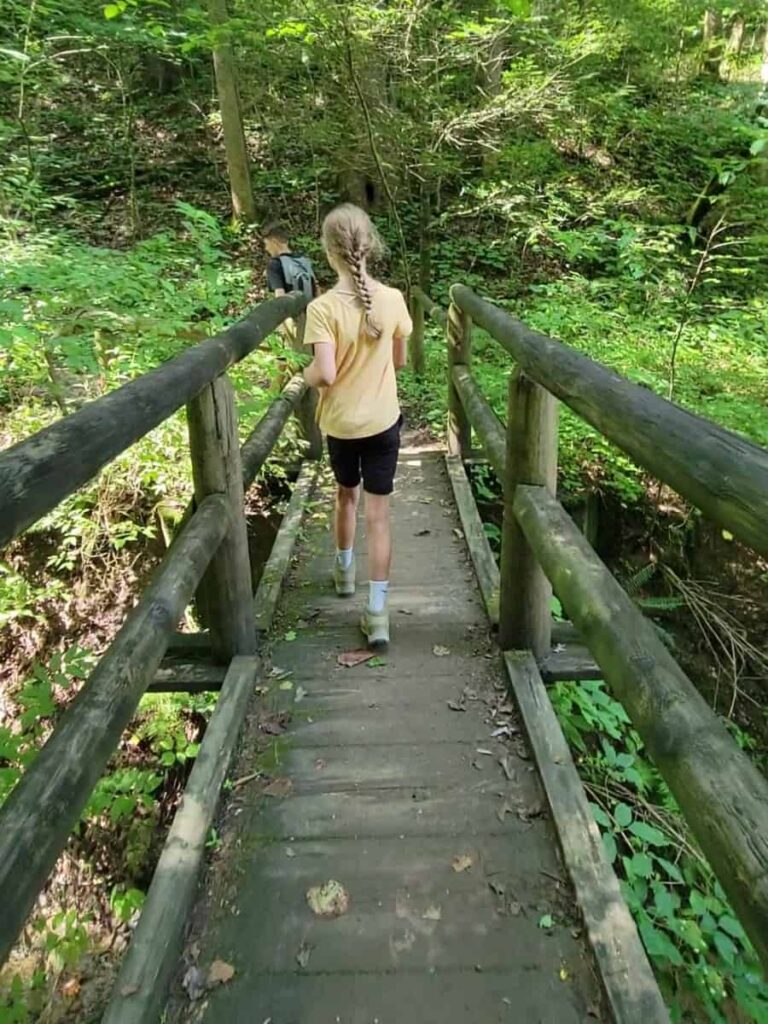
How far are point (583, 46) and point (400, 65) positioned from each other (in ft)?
6.24

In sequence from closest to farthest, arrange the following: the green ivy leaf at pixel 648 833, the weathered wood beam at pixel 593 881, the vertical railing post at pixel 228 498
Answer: the weathered wood beam at pixel 593 881
the vertical railing post at pixel 228 498
the green ivy leaf at pixel 648 833

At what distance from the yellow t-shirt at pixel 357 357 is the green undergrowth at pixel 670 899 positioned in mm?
1681

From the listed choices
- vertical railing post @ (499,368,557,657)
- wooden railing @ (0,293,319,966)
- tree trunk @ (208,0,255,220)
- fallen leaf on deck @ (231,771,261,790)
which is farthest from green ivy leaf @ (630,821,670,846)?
tree trunk @ (208,0,255,220)

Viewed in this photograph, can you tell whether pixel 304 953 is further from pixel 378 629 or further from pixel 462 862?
pixel 378 629

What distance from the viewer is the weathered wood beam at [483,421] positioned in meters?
3.13

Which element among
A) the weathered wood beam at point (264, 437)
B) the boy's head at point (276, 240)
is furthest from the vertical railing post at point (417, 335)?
the weathered wood beam at point (264, 437)

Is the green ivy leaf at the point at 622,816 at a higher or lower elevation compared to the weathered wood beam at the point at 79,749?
lower

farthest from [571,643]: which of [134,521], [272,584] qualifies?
[134,521]

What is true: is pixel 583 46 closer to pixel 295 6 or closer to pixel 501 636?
pixel 295 6

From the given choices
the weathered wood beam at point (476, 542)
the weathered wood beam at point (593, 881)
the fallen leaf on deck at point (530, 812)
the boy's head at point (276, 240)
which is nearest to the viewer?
the weathered wood beam at point (593, 881)

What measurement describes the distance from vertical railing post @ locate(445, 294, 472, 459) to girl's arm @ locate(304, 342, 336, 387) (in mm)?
2581

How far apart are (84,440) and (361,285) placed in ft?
5.27

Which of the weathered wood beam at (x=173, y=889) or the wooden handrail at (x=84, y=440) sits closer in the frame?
the wooden handrail at (x=84, y=440)

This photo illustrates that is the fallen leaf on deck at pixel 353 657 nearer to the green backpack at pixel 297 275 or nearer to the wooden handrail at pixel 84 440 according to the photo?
the wooden handrail at pixel 84 440
